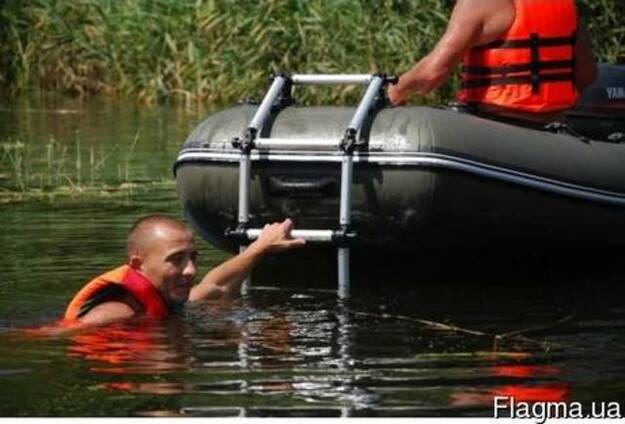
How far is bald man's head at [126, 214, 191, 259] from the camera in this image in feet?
27.9

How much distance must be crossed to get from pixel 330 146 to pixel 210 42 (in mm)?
9116

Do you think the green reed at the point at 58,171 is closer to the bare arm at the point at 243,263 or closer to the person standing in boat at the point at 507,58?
the person standing in boat at the point at 507,58

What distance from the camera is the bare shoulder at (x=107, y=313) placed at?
8461 mm

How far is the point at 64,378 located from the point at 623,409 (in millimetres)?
1797

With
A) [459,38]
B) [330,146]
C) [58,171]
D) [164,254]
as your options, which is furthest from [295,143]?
[58,171]

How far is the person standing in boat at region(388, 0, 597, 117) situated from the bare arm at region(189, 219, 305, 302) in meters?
1.14

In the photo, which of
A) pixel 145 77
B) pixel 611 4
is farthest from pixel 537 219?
pixel 145 77

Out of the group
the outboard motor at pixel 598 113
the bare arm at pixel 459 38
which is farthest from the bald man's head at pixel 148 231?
the outboard motor at pixel 598 113

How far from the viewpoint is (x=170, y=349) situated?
26.6 ft

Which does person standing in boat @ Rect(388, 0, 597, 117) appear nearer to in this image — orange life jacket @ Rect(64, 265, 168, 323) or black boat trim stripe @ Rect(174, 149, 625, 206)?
black boat trim stripe @ Rect(174, 149, 625, 206)

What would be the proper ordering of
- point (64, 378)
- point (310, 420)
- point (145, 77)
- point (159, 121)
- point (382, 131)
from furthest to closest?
point (145, 77)
point (159, 121)
point (382, 131)
point (64, 378)
point (310, 420)

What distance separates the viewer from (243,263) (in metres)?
8.91

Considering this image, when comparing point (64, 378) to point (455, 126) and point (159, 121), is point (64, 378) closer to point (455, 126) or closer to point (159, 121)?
point (455, 126)

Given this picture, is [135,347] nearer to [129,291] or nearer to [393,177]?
[129,291]
